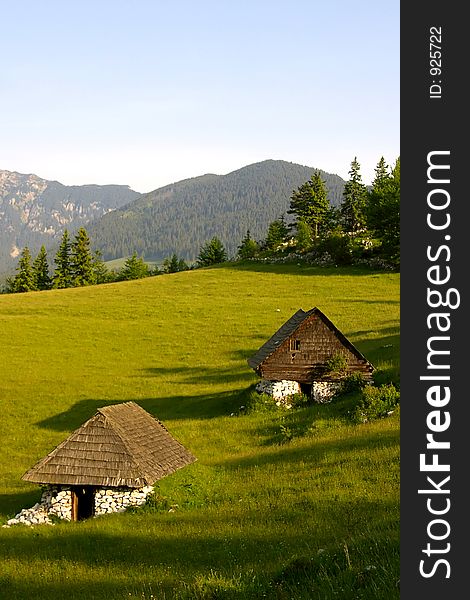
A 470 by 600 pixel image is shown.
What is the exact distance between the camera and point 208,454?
30.9 metres

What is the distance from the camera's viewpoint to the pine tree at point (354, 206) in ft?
321

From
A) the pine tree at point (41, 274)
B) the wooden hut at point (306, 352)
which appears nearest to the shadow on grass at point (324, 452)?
the wooden hut at point (306, 352)

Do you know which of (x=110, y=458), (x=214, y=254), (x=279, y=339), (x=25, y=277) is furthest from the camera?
(x=214, y=254)

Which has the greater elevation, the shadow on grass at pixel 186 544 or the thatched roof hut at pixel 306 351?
the thatched roof hut at pixel 306 351

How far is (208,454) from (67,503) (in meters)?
8.01

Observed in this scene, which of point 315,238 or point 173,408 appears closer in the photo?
point 173,408

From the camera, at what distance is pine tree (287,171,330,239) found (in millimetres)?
101875

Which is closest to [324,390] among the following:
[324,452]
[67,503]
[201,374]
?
[324,452]

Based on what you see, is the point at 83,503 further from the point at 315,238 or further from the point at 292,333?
the point at 315,238

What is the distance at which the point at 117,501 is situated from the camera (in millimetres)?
24266

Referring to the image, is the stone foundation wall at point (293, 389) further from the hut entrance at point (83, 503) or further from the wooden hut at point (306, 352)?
the hut entrance at point (83, 503)

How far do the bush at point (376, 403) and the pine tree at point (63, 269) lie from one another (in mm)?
79581

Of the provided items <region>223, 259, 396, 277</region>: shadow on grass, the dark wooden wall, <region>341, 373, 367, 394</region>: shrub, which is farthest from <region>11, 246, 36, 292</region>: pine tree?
<region>341, 373, 367, 394</region>: shrub

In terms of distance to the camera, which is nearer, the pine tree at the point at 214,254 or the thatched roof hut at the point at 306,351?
the thatched roof hut at the point at 306,351
